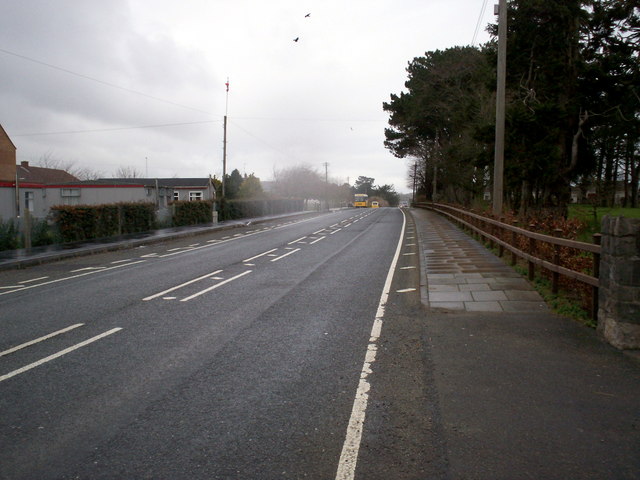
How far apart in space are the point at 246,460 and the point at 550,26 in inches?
985

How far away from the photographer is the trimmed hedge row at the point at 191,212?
101ft

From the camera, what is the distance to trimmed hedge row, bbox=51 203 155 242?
20.6 meters

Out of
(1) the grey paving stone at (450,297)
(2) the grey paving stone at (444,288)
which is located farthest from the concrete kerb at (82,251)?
(1) the grey paving stone at (450,297)

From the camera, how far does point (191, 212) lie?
32.9 m

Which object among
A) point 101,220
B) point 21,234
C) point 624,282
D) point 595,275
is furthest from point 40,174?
point 624,282

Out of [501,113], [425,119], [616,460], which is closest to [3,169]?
[425,119]

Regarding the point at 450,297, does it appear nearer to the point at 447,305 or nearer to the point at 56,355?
the point at 447,305

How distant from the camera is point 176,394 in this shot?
4.72 m

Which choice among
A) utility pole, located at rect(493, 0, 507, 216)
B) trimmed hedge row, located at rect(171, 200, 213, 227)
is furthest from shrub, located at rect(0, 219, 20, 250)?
utility pole, located at rect(493, 0, 507, 216)

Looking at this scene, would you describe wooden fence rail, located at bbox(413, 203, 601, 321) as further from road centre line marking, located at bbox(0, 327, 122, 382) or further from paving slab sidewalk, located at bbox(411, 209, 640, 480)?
road centre line marking, located at bbox(0, 327, 122, 382)

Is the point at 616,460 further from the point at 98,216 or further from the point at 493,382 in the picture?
the point at 98,216

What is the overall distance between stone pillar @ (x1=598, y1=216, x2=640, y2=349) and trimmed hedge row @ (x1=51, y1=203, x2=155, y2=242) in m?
20.1

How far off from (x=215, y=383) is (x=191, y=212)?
29031 mm

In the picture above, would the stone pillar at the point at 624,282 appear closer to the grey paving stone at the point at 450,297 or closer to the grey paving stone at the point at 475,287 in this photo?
the grey paving stone at the point at 450,297
